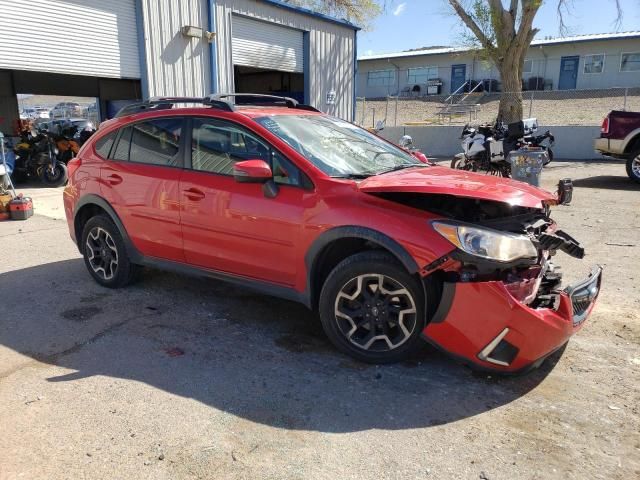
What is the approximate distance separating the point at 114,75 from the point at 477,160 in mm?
8339

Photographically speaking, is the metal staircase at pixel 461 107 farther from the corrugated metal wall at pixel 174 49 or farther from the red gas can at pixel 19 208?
the red gas can at pixel 19 208

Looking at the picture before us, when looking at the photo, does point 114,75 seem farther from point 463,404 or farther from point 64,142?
point 463,404

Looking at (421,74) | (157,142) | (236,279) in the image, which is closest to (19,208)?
(157,142)

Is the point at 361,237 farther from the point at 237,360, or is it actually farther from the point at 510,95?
the point at 510,95

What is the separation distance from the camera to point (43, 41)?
408 inches

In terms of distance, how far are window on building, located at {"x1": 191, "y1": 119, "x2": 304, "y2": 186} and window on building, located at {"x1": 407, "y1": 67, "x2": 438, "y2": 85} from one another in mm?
37534

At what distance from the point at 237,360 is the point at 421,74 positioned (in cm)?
3890

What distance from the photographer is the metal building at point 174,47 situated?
1039cm

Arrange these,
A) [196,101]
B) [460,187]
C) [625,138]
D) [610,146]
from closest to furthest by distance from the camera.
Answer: [460,187], [196,101], [625,138], [610,146]

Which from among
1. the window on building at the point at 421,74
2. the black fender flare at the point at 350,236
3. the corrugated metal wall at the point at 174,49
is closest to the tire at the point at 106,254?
the black fender flare at the point at 350,236

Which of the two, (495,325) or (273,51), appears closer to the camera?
(495,325)

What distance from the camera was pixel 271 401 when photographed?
10.1ft

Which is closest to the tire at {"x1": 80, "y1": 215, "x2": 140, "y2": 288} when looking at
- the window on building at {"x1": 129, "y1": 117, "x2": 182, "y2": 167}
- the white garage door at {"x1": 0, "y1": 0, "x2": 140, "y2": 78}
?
the window on building at {"x1": 129, "y1": 117, "x2": 182, "y2": 167}

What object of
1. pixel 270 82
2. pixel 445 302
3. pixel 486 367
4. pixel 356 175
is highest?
pixel 270 82
